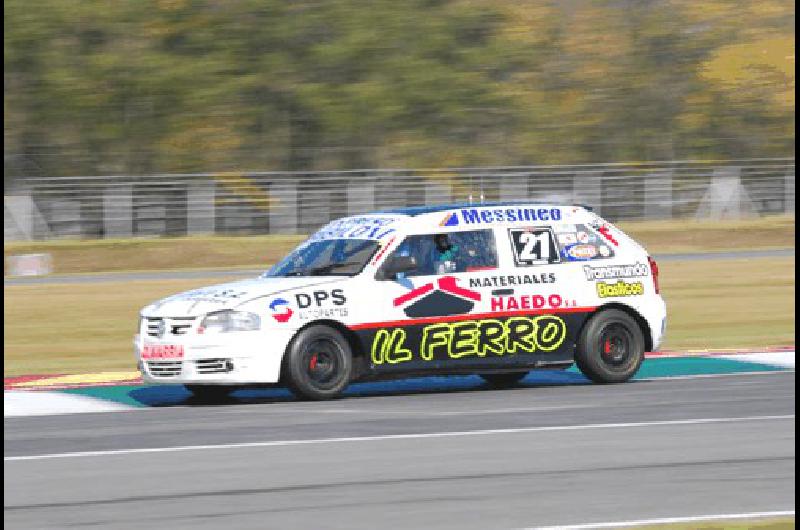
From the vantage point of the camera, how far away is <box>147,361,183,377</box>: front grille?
43.6 feet

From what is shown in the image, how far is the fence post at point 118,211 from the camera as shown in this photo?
40656mm

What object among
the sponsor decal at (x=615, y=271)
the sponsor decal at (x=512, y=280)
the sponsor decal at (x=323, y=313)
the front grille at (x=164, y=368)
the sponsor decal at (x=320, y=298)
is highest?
the sponsor decal at (x=615, y=271)

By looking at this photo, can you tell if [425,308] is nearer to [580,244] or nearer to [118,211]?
[580,244]

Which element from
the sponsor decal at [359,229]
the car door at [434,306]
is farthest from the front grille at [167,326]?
the sponsor decal at [359,229]

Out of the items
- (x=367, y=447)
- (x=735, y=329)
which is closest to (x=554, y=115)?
(x=735, y=329)

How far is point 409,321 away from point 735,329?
27.3 ft

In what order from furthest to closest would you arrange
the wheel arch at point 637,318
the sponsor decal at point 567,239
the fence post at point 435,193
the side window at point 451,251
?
1. the fence post at point 435,193
2. the sponsor decal at point 567,239
3. the wheel arch at point 637,318
4. the side window at point 451,251

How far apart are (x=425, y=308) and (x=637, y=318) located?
2.09 m

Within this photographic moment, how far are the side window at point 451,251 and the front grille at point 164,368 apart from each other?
2.18 m

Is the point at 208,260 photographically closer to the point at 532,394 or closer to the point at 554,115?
the point at 554,115

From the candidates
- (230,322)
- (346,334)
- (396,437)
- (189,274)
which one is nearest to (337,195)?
(189,274)

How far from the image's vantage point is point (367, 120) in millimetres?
50438

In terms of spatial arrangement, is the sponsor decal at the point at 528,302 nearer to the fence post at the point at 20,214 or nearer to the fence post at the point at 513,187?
the fence post at the point at 20,214

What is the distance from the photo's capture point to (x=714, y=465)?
396 inches
